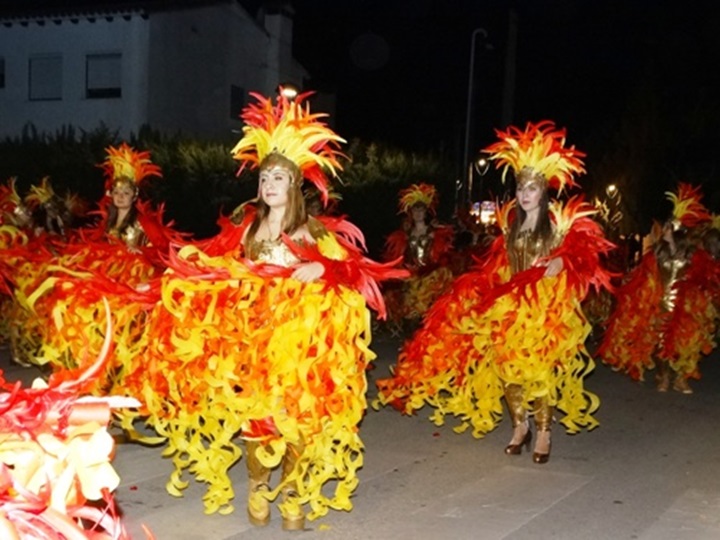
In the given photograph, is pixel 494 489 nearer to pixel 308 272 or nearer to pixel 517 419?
pixel 517 419

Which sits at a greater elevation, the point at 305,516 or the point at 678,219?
the point at 678,219

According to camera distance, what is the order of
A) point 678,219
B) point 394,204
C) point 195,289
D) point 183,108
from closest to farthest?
point 195,289, point 678,219, point 394,204, point 183,108

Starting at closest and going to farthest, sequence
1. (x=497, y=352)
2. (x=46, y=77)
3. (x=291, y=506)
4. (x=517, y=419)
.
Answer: (x=291, y=506)
(x=497, y=352)
(x=517, y=419)
(x=46, y=77)

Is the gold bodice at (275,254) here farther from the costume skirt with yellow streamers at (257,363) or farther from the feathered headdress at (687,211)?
the feathered headdress at (687,211)

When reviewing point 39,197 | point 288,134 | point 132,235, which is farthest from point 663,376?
point 39,197

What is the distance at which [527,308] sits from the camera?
23.7ft

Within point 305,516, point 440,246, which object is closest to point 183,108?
point 440,246

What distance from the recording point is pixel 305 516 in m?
5.83

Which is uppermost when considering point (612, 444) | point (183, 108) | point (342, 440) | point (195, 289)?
point (183, 108)

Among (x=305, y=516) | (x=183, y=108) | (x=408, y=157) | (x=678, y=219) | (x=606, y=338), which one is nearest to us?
(x=305, y=516)

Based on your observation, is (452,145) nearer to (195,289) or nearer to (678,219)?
(678,219)

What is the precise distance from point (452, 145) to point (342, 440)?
4192 cm

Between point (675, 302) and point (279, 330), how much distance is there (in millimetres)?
6550

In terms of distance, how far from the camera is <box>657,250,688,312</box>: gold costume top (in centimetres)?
1084
